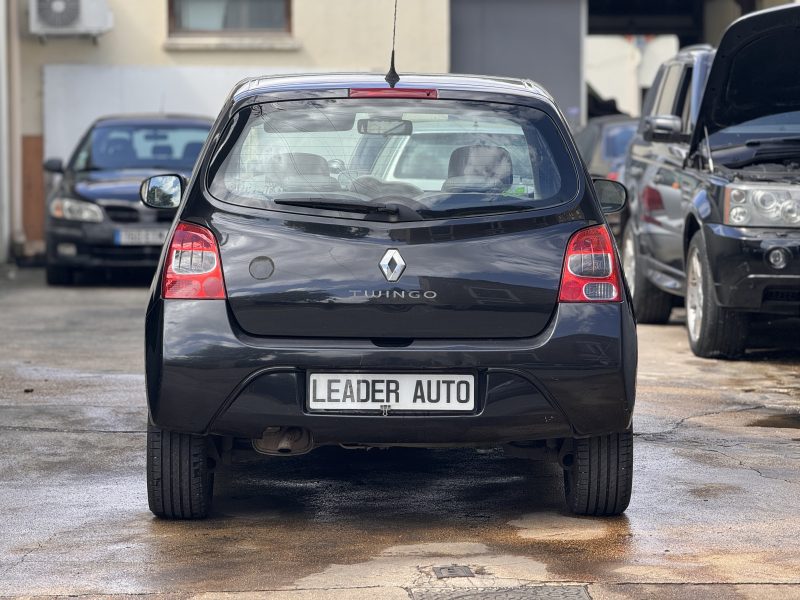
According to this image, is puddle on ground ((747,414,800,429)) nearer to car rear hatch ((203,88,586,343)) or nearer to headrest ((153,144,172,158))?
car rear hatch ((203,88,586,343))

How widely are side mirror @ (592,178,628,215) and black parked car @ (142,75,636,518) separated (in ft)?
3.03

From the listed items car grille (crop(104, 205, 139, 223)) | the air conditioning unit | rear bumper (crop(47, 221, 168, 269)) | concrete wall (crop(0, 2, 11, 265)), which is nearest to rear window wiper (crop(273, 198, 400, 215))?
rear bumper (crop(47, 221, 168, 269))

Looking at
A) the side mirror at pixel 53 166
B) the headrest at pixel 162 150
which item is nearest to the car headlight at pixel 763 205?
the headrest at pixel 162 150

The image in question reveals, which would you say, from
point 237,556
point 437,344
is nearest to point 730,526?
point 437,344

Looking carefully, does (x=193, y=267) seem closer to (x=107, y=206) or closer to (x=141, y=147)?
(x=107, y=206)

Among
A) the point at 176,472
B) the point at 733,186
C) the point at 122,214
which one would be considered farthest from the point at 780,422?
the point at 122,214

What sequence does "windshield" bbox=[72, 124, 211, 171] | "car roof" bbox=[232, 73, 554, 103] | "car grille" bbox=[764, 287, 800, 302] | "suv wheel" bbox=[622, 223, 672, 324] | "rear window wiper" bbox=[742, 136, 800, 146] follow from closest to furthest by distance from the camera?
"car roof" bbox=[232, 73, 554, 103] < "car grille" bbox=[764, 287, 800, 302] < "rear window wiper" bbox=[742, 136, 800, 146] < "suv wheel" bbox=[622, 223, 672, 324] < "windshield" bbox=[72, 124, 211, 171]

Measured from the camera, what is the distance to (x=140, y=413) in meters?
7.98

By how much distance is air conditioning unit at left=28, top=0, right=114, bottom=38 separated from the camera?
63.3 feet

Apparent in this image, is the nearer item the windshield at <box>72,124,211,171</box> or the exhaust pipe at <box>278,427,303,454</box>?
the exhaust pipe at <box>278,427,303,454</box>

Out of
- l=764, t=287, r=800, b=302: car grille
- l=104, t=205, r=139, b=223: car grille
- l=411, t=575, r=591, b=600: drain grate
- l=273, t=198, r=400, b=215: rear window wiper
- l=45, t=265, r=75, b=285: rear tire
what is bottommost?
l=45, t=265, r=75, b=285: rear tire

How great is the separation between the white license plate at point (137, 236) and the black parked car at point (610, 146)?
13.6 ft

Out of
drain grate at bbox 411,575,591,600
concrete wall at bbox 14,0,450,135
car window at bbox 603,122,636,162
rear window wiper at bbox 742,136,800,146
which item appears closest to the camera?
drain grate at bbox 411,575,591,600

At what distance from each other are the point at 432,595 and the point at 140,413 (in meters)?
3.49
